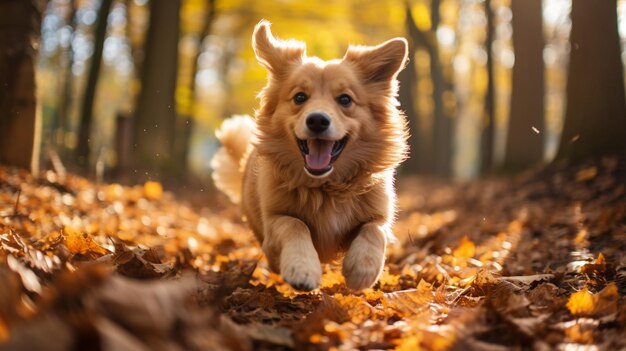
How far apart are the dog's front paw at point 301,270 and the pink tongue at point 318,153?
0.74 m

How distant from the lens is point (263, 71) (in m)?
16.4

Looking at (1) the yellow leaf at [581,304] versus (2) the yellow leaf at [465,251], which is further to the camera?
(2) the yellow leaf at [465,251]

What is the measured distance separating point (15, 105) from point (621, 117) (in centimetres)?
725

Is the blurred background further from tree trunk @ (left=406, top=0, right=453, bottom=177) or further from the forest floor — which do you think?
the forest floor

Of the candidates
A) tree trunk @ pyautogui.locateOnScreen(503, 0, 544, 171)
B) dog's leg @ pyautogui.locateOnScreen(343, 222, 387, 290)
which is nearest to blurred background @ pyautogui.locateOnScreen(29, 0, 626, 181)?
tree trunk @ pyautogui.locateOnScreen(503, 0, 544, 171)

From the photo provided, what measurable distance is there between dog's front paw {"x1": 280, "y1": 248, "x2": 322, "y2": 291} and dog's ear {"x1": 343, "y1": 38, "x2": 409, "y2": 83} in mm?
1667

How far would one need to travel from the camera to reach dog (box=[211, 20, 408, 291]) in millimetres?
3746

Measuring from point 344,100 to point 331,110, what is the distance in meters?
0.26

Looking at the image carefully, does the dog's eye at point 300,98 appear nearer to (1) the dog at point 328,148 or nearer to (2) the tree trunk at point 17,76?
(1) the dog at point 328,148

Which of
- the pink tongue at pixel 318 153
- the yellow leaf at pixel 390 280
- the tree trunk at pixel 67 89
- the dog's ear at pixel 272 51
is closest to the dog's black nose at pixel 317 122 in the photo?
the pink tongue at pixel 318 153

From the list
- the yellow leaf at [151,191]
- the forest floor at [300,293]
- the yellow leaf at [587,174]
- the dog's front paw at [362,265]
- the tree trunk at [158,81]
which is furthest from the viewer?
the tree trunk at [158,81]

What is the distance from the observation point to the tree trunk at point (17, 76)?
6.15m

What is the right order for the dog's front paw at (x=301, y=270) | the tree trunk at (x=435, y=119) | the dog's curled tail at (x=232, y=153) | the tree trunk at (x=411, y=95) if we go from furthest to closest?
the tree trunk at (x=435, y=119) → the tree trunk at (x=411, y=95) → the dog's curled tail at (x=232, y=153) → the dog's front paw at (x=301, y=270)

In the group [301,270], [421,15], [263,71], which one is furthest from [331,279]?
[421,15]
